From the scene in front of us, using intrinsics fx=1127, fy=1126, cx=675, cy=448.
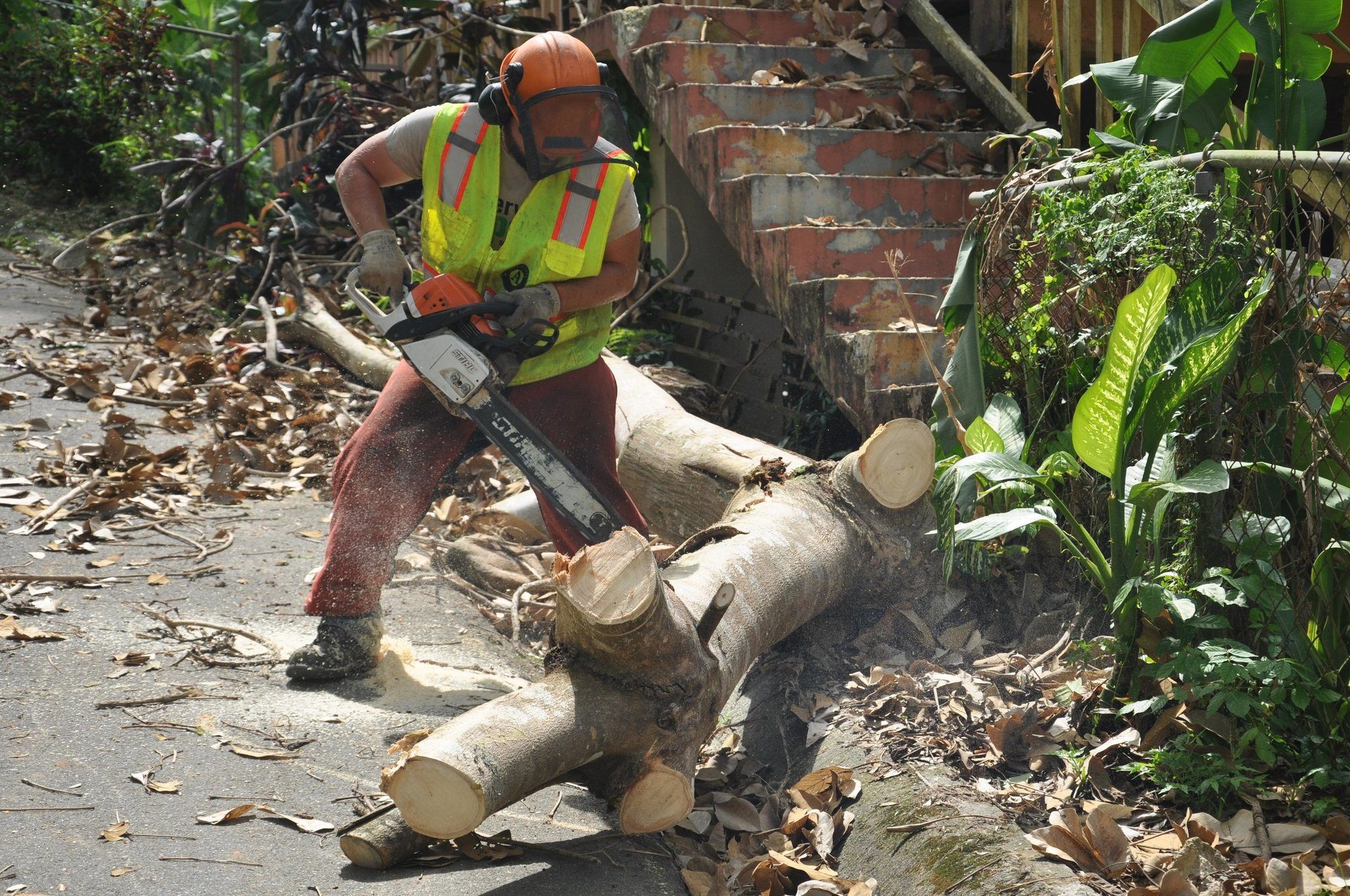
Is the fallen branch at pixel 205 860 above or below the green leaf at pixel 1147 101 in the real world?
below

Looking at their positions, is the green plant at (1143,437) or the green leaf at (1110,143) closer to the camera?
the green plant at (1143,437)

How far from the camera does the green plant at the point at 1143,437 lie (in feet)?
7.88

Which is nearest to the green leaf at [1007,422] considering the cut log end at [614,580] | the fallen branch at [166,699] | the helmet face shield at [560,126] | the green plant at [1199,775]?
the green plant at [1199,775]

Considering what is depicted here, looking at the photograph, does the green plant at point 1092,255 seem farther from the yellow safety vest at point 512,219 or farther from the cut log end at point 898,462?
the yellow safety vest at point 512,219

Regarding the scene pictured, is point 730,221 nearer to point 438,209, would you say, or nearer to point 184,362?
point 438,209

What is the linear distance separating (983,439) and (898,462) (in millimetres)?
371

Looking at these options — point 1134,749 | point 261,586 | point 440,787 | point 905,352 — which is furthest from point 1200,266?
point 261,586

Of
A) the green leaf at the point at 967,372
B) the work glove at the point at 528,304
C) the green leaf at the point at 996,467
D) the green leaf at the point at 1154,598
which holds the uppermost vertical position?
the work glove at the point at 528,304

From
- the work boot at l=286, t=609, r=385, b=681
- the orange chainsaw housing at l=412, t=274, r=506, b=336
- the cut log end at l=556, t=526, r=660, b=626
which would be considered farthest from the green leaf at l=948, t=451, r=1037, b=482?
the work boot at l=286, t=609, r=385, b=681

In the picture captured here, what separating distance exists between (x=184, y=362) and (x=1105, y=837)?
594 centimetres

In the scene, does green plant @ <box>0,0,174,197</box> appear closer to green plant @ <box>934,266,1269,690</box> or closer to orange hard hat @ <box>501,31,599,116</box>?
orange hard hat @ <box>501,31,599,116</box>

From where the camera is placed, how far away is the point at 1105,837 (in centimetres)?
221

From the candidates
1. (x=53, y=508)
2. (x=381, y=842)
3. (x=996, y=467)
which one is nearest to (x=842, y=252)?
(x=996, y=467)

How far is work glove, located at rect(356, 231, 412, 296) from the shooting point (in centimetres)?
351
